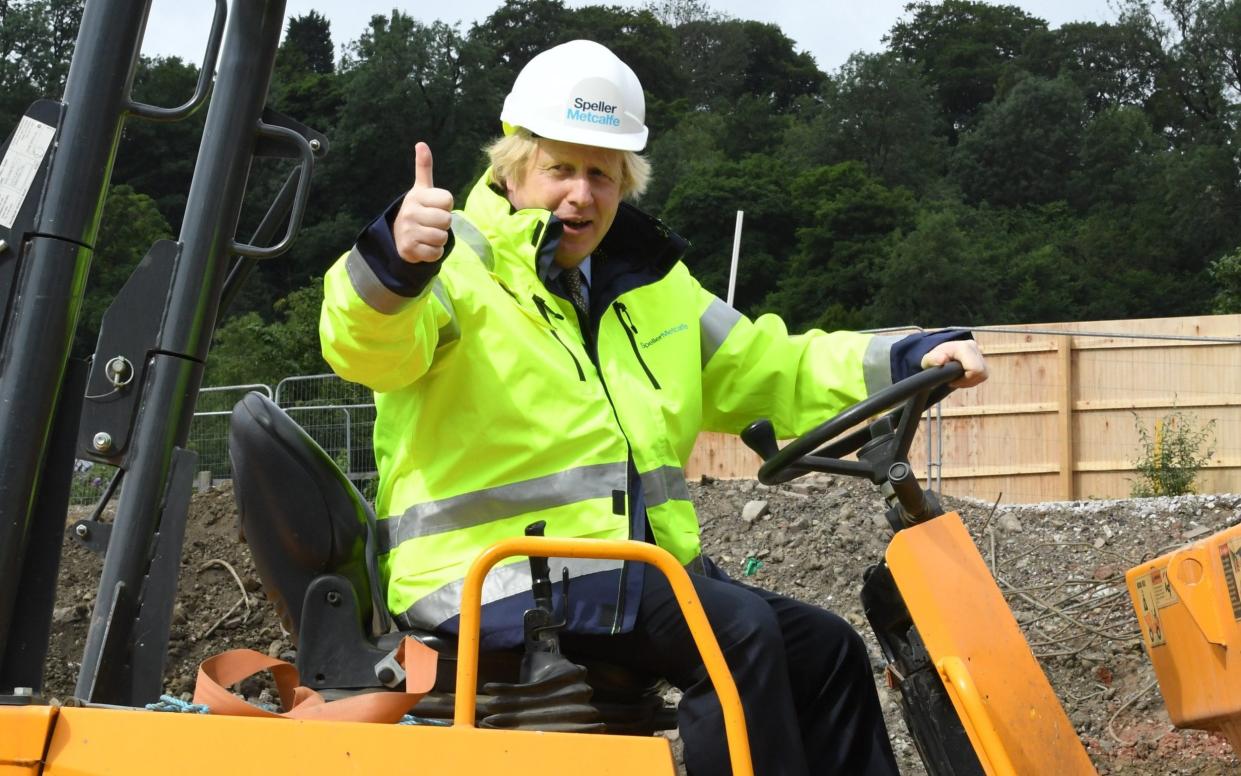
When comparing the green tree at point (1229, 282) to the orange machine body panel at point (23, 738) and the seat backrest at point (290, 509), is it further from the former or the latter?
the orange machine body panel at point (23, 738)

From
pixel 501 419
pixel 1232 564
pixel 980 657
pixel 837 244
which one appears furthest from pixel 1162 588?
pixel 837 244

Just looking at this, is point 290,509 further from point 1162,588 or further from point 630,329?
point 1162,588

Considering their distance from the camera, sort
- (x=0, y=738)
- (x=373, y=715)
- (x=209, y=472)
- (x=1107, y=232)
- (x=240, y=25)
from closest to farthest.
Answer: (x=0, y=738) < (x=373, y=715) < (x=240, y=25) < (x=209, y=472) < (x=1107, y=232)

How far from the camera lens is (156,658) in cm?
231

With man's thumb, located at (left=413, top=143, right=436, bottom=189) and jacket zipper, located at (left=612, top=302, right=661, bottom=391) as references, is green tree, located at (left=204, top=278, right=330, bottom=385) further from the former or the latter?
man's thumb, located at (left=413, top=143, right=436, bottom=189)

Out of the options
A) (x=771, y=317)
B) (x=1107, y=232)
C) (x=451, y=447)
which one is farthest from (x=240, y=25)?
(x=1107, y=232)

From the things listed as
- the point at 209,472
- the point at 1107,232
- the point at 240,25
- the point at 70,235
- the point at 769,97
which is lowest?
the point at 209,472

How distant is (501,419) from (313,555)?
1.31 ft

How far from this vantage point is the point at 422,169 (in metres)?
2.52

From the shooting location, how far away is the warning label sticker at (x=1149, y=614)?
3482 mm

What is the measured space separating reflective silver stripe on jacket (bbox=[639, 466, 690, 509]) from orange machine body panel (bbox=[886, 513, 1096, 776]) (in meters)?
0.55

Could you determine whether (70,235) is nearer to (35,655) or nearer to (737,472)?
(35,655)

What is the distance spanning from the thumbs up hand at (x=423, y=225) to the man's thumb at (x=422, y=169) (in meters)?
0.05

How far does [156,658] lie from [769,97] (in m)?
69.2
